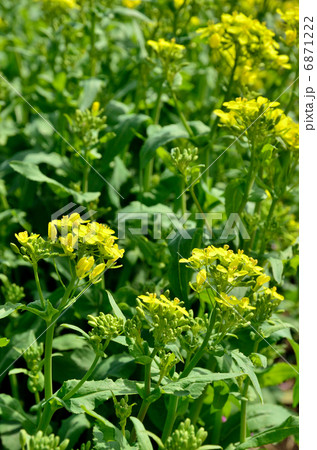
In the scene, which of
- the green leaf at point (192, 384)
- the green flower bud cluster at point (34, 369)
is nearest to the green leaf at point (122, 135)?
the green flower bud cluster at point (34, 369)

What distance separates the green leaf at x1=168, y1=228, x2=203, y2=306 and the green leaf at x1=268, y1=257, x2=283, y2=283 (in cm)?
36

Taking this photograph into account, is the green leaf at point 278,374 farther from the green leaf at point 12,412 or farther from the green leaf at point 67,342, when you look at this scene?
the green leaf at point 12,412

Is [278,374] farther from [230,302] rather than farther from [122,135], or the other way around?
[122,135]

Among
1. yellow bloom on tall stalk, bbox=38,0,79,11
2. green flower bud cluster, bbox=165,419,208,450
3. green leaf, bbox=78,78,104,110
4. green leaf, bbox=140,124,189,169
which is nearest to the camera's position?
green flower bud cluster, bbox=165,419,208,450

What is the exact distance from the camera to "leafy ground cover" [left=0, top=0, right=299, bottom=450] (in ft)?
6.21

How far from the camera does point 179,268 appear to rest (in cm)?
247

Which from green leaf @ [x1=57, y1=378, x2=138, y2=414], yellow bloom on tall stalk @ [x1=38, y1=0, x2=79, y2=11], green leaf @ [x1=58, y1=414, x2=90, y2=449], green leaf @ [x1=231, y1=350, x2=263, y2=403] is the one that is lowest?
green leaf @ [x1=58, y1=414, x2=90, y2=449]

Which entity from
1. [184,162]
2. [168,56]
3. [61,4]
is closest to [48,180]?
[184,162]

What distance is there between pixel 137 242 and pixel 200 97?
174 centimetres

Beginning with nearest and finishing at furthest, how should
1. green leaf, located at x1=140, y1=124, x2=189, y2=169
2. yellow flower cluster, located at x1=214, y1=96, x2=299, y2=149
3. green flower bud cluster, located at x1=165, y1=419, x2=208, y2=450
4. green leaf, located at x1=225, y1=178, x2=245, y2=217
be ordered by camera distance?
1. green flower bud cluster, located at x1=165, y1=419, x2=208, y2=450
2. yellow flower cluster, located at x1=214, y1=96, x2=299, y2=149
3. green leaf, located at x1=225, y1=178, x2=245, y2=217
4. green leaf, located at x1=140, y1=124, x2=189, y2=169

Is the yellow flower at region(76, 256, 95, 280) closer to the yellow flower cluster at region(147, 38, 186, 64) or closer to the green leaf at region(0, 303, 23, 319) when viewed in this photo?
the green leaf at region(0, 303, 23, 319)

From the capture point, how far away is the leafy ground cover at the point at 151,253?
6.21ft

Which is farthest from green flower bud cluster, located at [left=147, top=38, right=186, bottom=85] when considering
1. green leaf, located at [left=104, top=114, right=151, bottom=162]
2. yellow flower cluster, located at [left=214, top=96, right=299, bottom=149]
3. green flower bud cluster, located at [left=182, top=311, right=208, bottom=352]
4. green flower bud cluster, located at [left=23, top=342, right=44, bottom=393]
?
green flower bud cluster, located at [left=23, top=342, right=44, bottom=393]

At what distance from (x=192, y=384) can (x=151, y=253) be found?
3.23 feet
